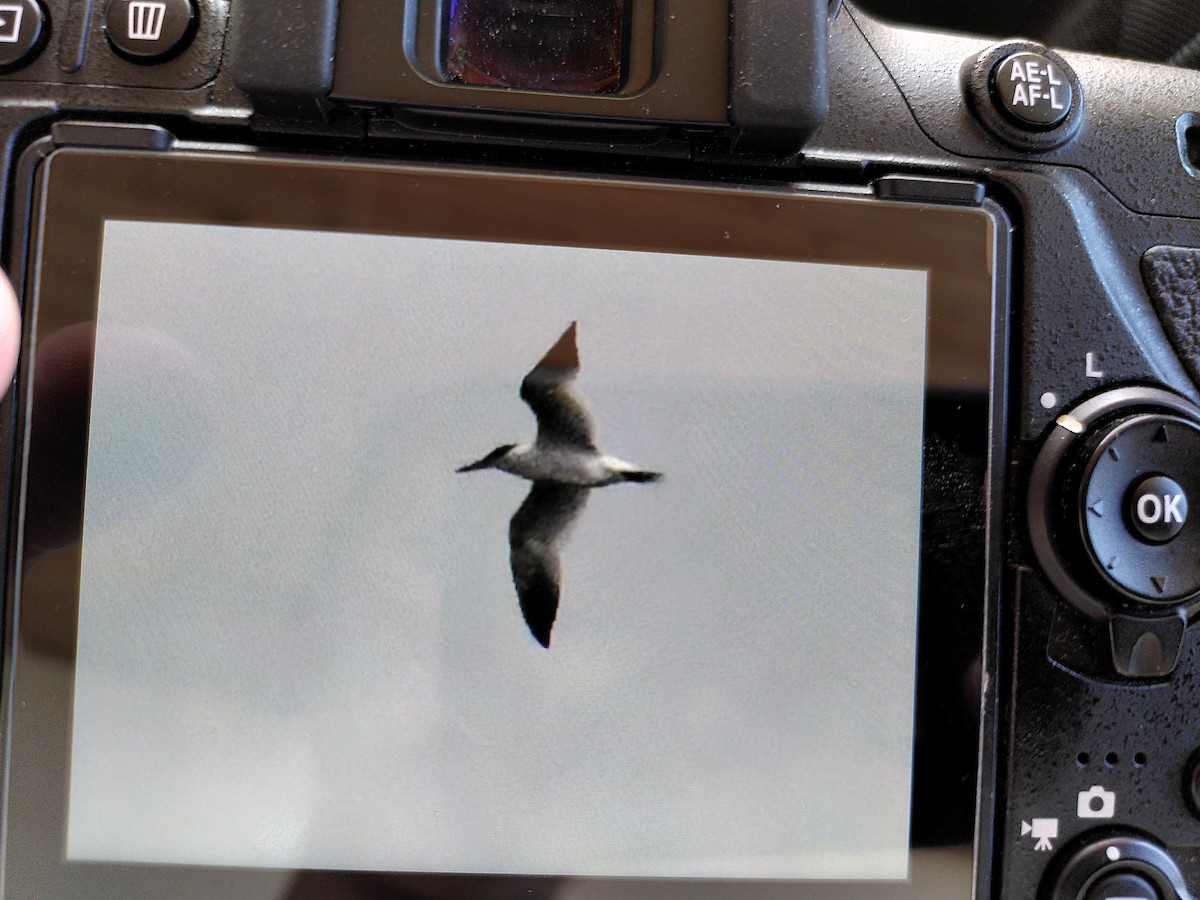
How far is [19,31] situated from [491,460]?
211mm

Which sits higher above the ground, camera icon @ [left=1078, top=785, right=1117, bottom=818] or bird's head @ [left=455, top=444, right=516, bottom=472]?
bird's head @ [left=455, top=444, right=516, bottom=472]

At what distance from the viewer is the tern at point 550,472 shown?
271 millimetres

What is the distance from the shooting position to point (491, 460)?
0.27m

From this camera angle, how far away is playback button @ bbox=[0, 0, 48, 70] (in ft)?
0.89

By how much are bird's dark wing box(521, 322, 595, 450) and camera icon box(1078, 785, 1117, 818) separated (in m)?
0.21

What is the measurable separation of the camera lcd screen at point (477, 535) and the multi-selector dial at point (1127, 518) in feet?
0.11

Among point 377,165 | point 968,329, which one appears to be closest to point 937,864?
point 968,329

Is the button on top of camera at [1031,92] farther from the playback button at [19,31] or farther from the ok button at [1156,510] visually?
the playback button at [19,31]

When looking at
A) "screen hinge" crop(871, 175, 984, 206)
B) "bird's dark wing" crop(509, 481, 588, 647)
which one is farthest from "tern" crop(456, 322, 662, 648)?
"screen hinge" crop(871, 175, 984, 206)

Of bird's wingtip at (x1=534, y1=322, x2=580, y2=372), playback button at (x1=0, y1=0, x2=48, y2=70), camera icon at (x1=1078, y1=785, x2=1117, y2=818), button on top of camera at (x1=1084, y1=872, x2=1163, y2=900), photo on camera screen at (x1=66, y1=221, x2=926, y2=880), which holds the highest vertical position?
playback button at (x1=0, y1=0, x2=48, y2=70)

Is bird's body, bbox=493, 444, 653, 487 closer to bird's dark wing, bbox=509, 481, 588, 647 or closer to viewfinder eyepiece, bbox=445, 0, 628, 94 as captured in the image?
bird's dark wing, bbox=509, 481, 588, 647

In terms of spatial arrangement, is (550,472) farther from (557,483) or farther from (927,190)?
(927,190)

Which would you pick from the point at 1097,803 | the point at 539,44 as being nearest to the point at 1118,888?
the point at 1097,803

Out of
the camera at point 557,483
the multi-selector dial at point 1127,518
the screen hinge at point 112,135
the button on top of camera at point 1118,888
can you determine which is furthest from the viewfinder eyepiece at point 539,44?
the button on top of camera at point 1118,888
